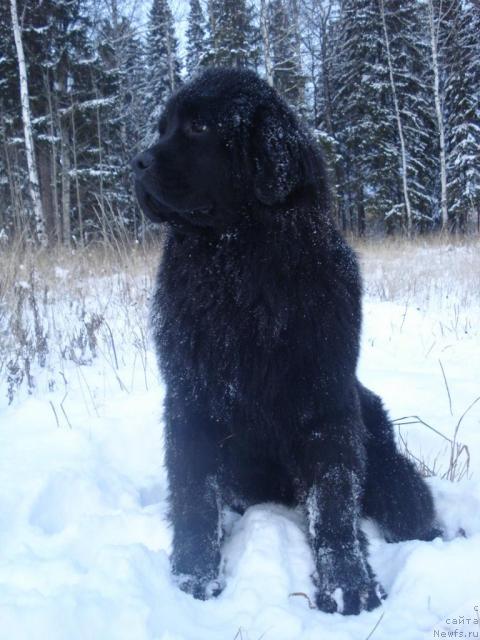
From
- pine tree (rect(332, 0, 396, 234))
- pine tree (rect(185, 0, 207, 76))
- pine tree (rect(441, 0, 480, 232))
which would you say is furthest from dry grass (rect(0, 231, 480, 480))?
pine tree (rect(185, 0, 207, 76))

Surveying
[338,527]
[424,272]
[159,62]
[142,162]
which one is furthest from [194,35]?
[338,527]

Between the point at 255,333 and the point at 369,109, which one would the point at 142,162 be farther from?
the point at 369,109

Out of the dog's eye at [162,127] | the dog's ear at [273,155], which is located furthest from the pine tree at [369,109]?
the dog's ear at [273,155]

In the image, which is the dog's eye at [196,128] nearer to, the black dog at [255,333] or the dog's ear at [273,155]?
the black dog at [255,333]

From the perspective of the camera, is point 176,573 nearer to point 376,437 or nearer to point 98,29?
point 376,437

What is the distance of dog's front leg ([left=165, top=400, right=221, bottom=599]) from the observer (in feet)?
5.13

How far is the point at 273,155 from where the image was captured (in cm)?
163

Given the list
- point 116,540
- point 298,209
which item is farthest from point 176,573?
point 298,209

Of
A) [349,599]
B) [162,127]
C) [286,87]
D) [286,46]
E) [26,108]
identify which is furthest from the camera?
[286,46]

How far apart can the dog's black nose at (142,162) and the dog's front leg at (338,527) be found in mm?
1109

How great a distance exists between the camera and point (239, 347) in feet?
5.33

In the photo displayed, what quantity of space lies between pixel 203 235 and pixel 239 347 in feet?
1.42

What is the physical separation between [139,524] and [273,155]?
1430 millimetres

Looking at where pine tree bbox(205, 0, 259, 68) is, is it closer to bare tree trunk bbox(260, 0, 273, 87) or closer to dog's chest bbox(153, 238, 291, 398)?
bare tree trunk bbox(260, 0, 273, 87)
